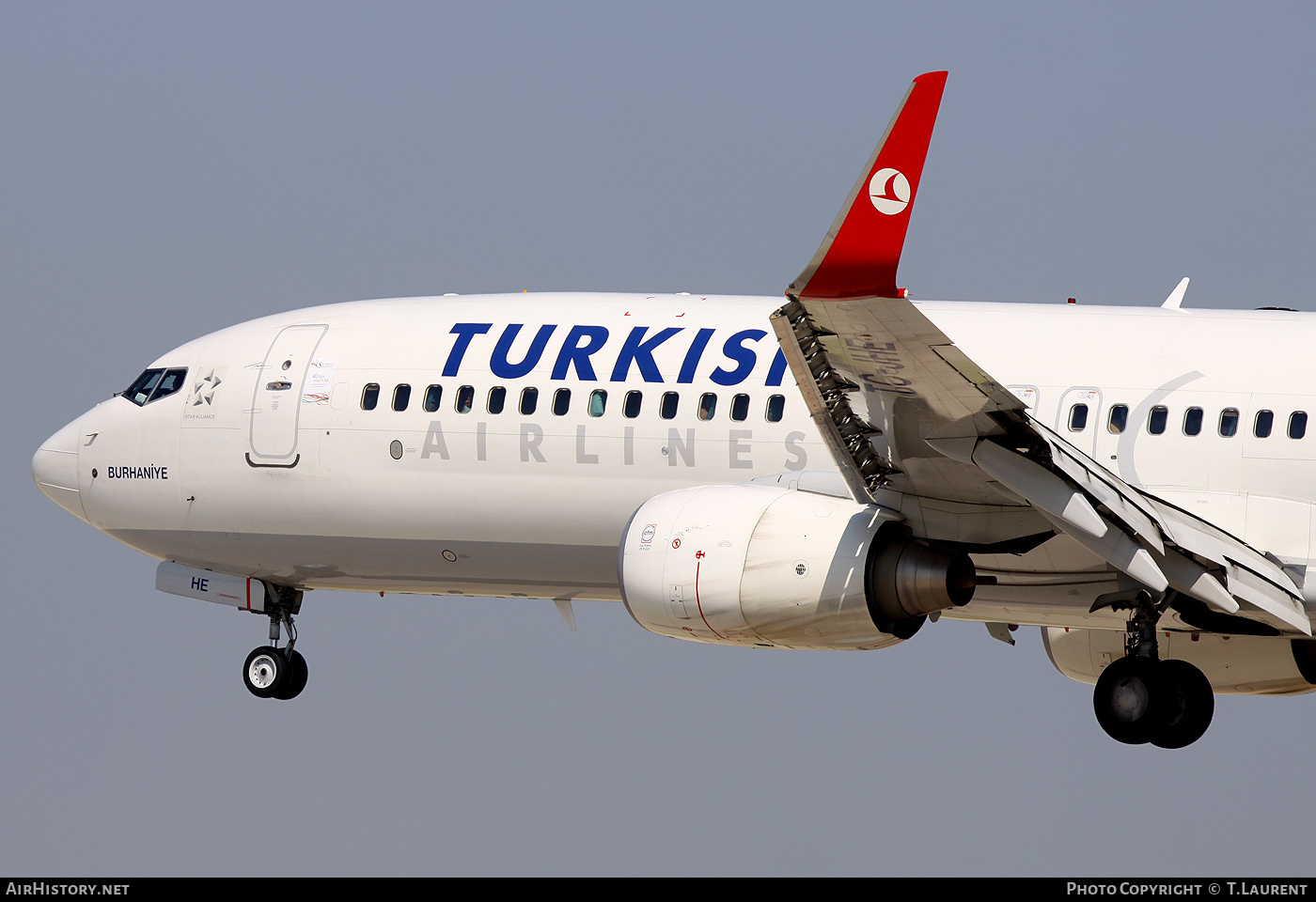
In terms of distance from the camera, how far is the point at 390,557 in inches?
898

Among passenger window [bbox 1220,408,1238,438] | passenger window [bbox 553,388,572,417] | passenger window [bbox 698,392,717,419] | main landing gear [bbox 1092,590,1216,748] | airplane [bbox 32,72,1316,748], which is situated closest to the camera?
airplane [bbox 32,72,1316,748]

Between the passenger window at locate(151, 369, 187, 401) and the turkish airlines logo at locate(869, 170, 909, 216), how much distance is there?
1258cm

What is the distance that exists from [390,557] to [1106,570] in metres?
8.09

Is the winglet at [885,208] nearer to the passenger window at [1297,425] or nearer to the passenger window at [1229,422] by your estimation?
the passenger window at [1229,422]

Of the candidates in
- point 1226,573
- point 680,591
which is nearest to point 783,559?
point 680,591

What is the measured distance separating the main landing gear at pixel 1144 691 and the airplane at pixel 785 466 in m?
0.03

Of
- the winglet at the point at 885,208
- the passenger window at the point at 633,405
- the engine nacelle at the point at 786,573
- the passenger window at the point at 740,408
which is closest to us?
the winglet at the point at 885,208

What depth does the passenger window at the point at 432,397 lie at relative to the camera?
2233 centimetres

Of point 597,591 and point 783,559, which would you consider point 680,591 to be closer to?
point 783,559

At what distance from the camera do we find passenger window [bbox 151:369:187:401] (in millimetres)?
24250

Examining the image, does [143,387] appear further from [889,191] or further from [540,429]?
[889,191]

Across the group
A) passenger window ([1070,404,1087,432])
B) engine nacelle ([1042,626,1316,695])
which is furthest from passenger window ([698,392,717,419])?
engine nacelle ([1042,626,1316,695])

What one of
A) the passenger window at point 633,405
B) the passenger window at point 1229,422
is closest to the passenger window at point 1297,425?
the passenger window at point 1229,422

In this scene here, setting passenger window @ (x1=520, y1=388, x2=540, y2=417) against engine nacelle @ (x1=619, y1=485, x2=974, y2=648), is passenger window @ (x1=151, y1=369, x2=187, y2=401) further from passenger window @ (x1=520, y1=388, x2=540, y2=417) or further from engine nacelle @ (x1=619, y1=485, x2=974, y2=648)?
engine nacelle @ (x1=619, y1=485, x2=974, y2=648)
